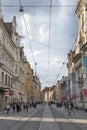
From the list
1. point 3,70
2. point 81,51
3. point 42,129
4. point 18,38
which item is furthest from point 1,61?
point 42,129

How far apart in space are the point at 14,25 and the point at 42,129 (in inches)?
2617

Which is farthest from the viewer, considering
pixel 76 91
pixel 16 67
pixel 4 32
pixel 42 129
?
pixel 16 67

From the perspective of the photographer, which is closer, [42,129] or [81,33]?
[42,129]

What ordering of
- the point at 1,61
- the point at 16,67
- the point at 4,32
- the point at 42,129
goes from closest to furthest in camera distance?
the point at 42,129, the point at 1,61, the point at 4,32, the point at 16,67

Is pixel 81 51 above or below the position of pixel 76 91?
above

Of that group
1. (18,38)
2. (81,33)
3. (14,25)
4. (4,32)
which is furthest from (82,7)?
(18,38)

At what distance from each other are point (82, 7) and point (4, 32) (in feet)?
51.6

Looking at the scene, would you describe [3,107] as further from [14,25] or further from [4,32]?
[14,25]

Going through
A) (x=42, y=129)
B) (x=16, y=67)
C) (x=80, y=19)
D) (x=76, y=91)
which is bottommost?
(x=42, y=129)

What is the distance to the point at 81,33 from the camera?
75000mm

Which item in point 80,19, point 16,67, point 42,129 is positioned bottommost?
point 42,129

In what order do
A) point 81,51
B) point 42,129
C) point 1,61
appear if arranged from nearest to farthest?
point 42,129 → point 1,61 → point 81,51

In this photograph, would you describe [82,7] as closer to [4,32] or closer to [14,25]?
[4,32]

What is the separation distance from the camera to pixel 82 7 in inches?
2891
